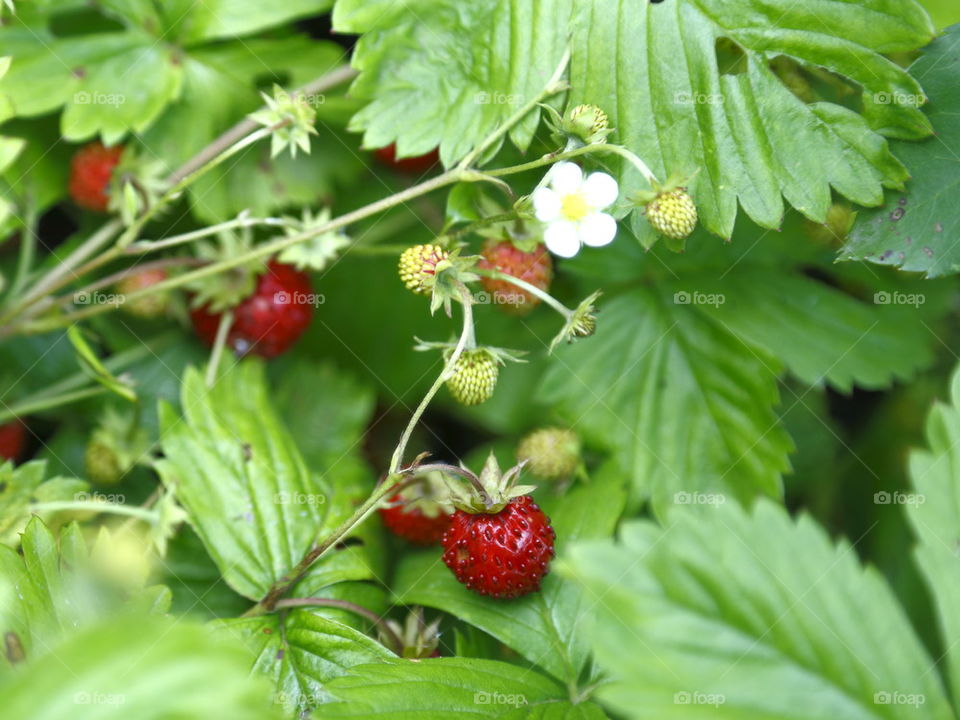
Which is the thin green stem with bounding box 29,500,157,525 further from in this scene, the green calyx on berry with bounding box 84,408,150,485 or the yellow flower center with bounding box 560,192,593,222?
the yellow flower center with bounding box 560,192,593,222

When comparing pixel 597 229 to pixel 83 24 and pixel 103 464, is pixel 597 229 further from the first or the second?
pixel 83 24

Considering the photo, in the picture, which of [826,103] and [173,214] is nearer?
[826,103]

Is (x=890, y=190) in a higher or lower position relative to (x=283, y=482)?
higher

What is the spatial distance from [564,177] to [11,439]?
1263 mm

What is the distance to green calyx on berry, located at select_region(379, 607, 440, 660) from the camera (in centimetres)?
142

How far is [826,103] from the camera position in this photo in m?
1.39

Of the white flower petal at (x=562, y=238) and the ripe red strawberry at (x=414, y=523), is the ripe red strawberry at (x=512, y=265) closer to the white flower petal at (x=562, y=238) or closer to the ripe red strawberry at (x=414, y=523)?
the white flower petal at (x=562, y=238)

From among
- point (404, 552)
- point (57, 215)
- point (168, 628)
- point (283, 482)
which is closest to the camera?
point (168, 628)

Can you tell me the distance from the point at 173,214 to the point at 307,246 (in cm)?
46

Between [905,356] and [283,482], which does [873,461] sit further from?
[283,482]

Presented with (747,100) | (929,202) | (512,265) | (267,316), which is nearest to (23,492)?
(267,316)

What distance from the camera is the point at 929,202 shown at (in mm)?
1425

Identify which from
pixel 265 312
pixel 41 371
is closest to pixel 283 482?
pixel 265 312

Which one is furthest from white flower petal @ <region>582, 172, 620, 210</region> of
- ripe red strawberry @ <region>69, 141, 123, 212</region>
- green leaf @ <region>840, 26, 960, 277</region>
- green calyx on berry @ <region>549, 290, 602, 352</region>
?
ripe red strawberry @ <region>69, 141, 123, 212</region>
